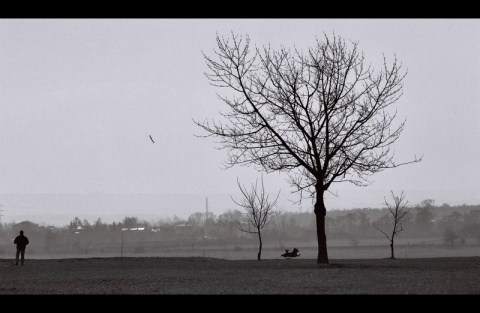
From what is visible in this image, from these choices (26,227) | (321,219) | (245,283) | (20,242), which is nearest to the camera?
(245,283)

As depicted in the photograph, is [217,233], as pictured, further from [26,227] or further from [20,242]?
[20,242]

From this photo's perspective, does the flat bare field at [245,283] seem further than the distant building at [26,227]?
No

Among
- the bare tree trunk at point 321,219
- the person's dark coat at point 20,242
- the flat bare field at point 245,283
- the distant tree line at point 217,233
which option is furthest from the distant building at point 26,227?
the flat bare field at point 245,283

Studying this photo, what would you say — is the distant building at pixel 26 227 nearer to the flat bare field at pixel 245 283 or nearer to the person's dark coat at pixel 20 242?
the person's dark coat at pixel 20 242

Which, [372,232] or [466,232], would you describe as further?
[372,232]

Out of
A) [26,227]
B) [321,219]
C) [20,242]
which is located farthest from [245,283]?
[26,227]

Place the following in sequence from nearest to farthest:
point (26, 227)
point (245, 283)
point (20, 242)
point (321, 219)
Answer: point (245, 283)
point (321, 219)
point (20, 242)
point (26, 227)

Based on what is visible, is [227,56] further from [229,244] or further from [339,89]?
A: [229,244]

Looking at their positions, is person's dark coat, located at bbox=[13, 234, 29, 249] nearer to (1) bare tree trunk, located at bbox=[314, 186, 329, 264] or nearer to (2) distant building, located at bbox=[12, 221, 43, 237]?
(1) bare tree trunk, located at bbox=[314, 186, 329, 264]

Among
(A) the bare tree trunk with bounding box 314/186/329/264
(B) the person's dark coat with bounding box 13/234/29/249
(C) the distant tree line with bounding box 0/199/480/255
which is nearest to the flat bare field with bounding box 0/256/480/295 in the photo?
(A) the bare tree trunk with bounding box 314/186/329/264
